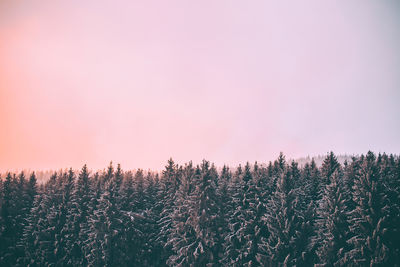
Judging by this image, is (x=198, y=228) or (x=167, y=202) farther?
(x=167, y=202)

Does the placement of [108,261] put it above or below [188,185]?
below

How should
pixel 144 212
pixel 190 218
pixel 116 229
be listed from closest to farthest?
1. pixel 190 218
2. pixel 116 229
3. pixel 144 212

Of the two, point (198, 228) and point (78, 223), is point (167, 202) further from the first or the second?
point (78, 223)

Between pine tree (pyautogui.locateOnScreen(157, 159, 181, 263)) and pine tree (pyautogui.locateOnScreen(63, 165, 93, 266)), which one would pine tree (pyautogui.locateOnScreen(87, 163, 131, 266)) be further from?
pine tree (pyautogui.locateOnScreen(157, 159, 181, 263))

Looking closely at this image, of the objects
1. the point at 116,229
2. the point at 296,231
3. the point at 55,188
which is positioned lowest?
the point at 296,231

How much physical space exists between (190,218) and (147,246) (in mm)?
10838

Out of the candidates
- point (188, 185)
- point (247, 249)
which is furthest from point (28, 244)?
point (247, 249)

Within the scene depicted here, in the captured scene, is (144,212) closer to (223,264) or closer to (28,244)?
(223,264)

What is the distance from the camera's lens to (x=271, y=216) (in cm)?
4066

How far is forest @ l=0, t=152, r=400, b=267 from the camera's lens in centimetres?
3684

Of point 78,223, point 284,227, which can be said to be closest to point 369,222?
point 284,227

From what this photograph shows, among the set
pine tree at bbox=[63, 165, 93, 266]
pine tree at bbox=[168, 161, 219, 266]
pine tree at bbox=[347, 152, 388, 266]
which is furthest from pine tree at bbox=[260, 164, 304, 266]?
pine tree at bbox=[63, 165, 93, 266]

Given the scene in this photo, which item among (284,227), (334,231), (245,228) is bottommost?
(334,231)

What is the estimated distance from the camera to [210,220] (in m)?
43.0
